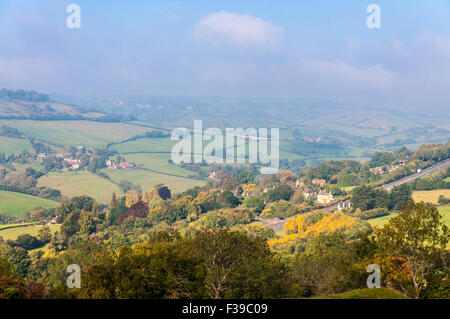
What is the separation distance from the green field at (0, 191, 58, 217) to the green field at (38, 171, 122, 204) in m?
10.0

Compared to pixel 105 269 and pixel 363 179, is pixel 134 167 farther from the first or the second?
pixel 105 269

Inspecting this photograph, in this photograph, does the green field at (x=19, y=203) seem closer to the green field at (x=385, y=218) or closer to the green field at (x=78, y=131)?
the green field at (x=385, y=218)

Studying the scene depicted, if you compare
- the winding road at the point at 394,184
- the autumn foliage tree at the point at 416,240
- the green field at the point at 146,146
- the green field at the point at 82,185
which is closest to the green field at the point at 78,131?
the green field at the point at 146,146

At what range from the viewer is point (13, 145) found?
144875 mm

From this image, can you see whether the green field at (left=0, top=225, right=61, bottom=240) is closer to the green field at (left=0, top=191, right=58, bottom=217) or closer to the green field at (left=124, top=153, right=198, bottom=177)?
the green field at (left=0, top=191, right=58, bottom=217)

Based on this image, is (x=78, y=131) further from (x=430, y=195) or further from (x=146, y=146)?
(x=430, y=195)

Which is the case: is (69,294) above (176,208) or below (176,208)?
above

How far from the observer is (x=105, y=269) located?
704 inches

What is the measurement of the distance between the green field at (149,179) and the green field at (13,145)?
37.7 m

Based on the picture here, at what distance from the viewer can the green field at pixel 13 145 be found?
13868cm

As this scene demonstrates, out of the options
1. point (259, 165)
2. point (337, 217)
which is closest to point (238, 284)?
point (337, 217)

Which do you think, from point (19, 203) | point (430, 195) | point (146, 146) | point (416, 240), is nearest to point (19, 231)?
point (19, 203)

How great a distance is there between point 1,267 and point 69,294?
532 centimetres

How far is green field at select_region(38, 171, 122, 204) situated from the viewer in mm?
94125
